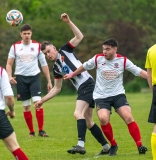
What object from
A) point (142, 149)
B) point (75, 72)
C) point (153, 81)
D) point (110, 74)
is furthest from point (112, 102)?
point (153, 81)

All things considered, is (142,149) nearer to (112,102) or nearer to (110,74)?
(112,102)

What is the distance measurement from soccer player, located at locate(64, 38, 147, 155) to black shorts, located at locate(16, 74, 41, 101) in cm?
330

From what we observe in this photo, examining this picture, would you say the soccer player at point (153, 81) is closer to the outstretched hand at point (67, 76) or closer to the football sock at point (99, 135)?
the outstretched hand at point (67, 76)

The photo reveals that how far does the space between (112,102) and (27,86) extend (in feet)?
12.3

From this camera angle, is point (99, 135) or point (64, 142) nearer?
point (99, 135)

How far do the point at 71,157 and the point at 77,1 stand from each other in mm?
51031

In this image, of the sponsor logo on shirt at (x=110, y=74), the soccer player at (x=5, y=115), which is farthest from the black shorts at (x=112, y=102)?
the soccer player at (x=5, y=115)

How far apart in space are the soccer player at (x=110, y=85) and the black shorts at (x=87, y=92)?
0.93 ft

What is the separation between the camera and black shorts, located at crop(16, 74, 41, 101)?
12836 millimetres

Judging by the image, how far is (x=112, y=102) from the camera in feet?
31.4

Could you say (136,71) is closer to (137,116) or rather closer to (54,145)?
(54,145)

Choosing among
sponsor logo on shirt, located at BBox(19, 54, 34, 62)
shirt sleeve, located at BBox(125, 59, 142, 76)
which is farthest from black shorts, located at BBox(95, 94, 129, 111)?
sponsor logo on shirt, located at BBox(19, 54, 34, 62)

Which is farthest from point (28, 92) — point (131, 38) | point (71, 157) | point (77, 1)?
point (77, 1)

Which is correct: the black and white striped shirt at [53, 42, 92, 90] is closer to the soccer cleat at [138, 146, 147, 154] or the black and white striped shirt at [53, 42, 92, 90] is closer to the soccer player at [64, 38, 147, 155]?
the soccer player at [64, 38, 147, 155]
